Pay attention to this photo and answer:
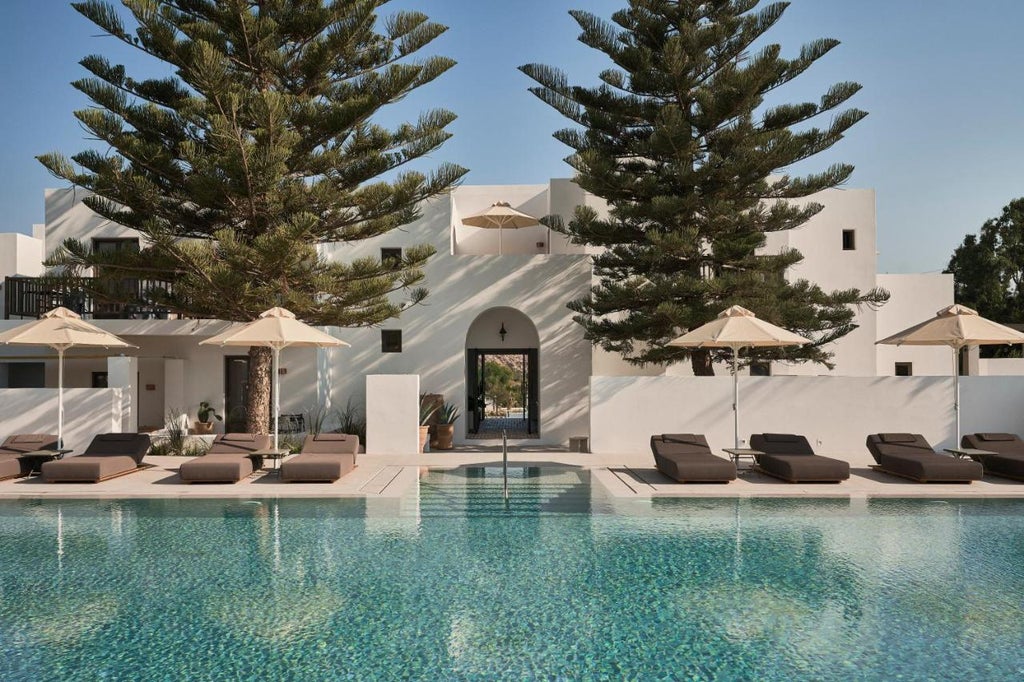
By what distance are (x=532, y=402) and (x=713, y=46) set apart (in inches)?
375

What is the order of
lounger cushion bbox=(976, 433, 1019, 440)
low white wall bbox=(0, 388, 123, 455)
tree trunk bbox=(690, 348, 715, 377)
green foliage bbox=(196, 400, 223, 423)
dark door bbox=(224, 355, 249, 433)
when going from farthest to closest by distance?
dark door bbox=(224, 355, 249, 433) < green foliage bbox=(196, 400, 223, 423) < tree trunk bbox=(690, 348, 715, 377) < low white wall bbox=(0, 388, 123, 455) < lounger cushion bbox=(976, 433, 1019, 440)

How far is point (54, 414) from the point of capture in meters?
12.8

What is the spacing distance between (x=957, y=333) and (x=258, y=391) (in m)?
12.5

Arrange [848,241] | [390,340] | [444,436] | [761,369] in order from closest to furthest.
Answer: [444,436], [390,340], [761,369], [848,241]

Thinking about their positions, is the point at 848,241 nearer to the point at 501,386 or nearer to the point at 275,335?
the point at 275,335

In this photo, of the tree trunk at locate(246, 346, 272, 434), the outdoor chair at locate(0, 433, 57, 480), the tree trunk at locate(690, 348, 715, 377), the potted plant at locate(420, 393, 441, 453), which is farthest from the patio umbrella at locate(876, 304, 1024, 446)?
the outdoor chair at locate(0, 433, 57, 480)

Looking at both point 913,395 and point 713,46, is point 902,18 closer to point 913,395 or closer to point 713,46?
point 713,46

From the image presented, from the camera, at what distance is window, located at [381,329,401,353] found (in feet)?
54.2

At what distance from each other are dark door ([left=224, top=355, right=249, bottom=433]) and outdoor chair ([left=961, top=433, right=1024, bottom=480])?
50.2 feet

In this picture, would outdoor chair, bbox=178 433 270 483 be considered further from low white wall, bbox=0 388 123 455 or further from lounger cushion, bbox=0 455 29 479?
low white wall, bbox=0 388 123 455

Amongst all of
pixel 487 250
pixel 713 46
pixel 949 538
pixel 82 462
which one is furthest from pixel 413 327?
pixel 949 538

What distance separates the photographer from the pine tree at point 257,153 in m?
11.9

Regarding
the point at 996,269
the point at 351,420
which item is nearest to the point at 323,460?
the point at 351,420

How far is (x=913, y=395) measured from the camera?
12.7 metres
